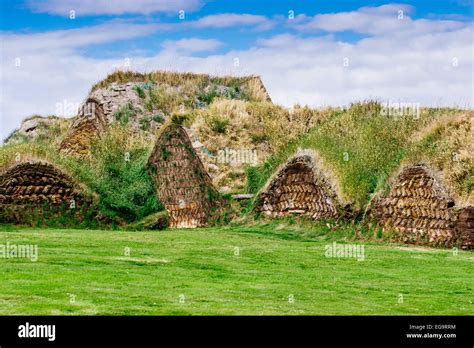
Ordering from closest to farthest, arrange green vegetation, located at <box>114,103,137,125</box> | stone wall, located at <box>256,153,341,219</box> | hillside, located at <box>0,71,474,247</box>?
hillside, located at <box>0,71,474,247</box>, stone wall, located at <box>256,153,341,219</box>, green vegetation, located at <box>114,103,137,125</box>

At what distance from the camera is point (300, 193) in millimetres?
32312

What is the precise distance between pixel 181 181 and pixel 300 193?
17.5 feet

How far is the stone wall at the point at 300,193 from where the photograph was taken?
101 ft

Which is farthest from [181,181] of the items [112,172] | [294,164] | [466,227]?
[466,227]

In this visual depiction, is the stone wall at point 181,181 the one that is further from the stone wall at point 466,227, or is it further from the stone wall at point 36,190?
the stone wall at point 466,227

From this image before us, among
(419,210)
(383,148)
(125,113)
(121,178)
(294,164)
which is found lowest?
(419,210)

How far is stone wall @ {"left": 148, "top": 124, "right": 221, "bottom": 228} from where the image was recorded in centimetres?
3531

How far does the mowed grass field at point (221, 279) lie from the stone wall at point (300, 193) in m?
4.49

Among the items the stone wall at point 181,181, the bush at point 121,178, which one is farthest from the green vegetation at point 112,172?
the stone wall at point 181,181

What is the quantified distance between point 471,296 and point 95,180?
1725 cm

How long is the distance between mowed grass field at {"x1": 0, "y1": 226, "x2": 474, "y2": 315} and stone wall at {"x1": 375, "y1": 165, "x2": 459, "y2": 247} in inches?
43.2

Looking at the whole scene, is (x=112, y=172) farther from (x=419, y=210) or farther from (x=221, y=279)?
(x=221, y=279)

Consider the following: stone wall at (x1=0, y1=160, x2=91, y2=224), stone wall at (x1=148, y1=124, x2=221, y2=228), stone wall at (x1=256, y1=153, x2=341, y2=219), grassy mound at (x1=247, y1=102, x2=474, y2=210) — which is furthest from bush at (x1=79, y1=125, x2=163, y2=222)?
grassy mound at (x1=247, y1=102, x2=474, y2=210)

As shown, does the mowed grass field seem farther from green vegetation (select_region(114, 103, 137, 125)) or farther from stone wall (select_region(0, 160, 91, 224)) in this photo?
green vegetation (select_region(114, 103, 137, 125))
